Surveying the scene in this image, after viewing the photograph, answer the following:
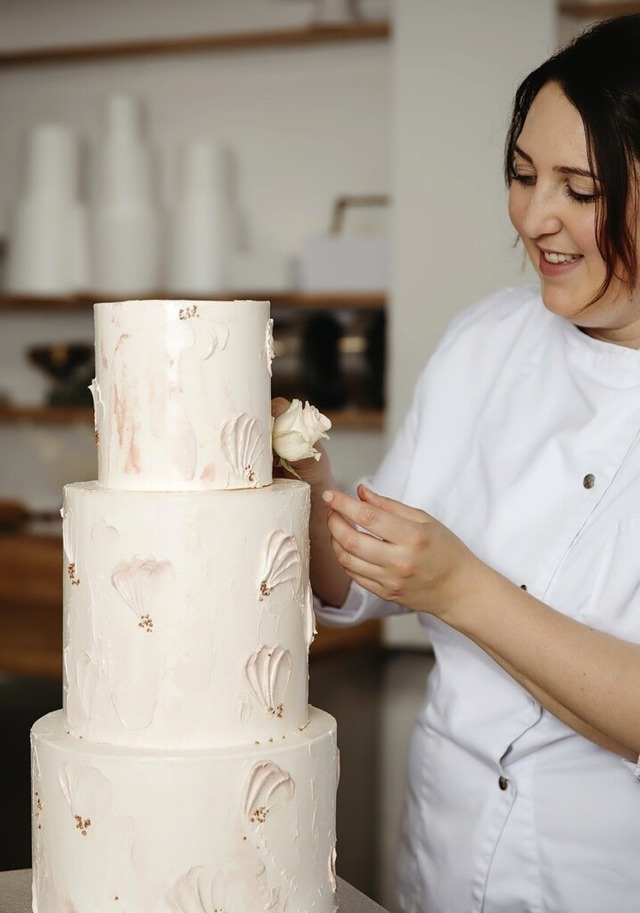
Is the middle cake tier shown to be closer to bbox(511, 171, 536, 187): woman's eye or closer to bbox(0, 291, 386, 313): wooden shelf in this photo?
bbox(511, 171, 536, 187): woman's eye

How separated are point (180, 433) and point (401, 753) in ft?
6.24

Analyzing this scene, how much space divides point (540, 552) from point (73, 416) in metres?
2.63

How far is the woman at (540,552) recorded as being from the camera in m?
1.34

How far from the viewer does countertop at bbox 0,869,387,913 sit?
138 centimetres

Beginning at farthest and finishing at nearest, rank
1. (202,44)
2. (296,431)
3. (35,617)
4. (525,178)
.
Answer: (202,44)
(35,617)
(525,178)
(296,431)

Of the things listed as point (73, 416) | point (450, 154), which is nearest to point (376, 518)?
point (450, 154)

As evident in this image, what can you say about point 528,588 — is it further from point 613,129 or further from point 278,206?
point 278,206

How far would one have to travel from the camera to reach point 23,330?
4254mm

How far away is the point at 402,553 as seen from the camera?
130cm

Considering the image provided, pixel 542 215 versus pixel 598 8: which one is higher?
pixel 598 8

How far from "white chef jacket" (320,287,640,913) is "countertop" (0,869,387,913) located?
210mm

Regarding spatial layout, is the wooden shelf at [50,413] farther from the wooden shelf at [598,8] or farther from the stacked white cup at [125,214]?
the wooden shelf at [598,8]

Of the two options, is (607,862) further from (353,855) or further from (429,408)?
(353,855)

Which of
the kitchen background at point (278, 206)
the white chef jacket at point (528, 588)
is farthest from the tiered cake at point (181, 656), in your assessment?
the kitchen background at point (278, 206)
